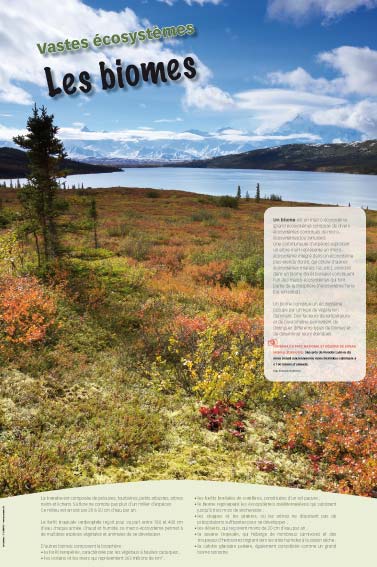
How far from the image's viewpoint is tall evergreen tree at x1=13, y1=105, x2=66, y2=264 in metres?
18.3

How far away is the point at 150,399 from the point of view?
33.6 ft

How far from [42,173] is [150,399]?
1284 centimetres

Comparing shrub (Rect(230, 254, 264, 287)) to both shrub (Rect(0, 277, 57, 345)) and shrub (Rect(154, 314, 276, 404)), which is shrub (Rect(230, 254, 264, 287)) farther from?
shrub (Rect(0, 277, 57, 345))

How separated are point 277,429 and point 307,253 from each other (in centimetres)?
439

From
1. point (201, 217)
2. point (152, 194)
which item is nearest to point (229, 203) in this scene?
point (152, 194)

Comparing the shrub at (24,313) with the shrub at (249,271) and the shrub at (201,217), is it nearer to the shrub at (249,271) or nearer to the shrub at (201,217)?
the shrub at (249,271)

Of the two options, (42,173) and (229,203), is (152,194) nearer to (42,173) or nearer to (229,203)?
(229,203)

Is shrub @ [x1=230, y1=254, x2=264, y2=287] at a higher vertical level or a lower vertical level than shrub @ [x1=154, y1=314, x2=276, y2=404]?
higher

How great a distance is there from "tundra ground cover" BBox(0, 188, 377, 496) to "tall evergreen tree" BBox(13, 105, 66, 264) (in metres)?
0.96

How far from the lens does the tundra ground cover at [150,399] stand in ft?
25.2

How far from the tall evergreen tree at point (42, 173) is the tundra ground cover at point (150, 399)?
38.0 inches

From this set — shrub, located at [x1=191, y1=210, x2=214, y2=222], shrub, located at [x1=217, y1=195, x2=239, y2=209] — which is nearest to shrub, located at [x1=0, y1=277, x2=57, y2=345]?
shrub, located at [x1=191, y1=210, x2=214, y2=222]

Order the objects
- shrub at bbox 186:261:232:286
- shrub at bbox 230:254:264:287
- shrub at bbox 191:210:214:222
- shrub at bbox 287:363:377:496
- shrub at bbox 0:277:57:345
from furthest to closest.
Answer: shrub at bbox 191:210:214:222 < shrub at bbox 230:254:264:287 < shrub at bbox 186:261:232:286 < shrub at bbox 0:277:57:345 < shrub at bbox 287:363:377:496

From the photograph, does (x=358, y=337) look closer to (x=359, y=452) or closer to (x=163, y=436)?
(x=359, y=452)
